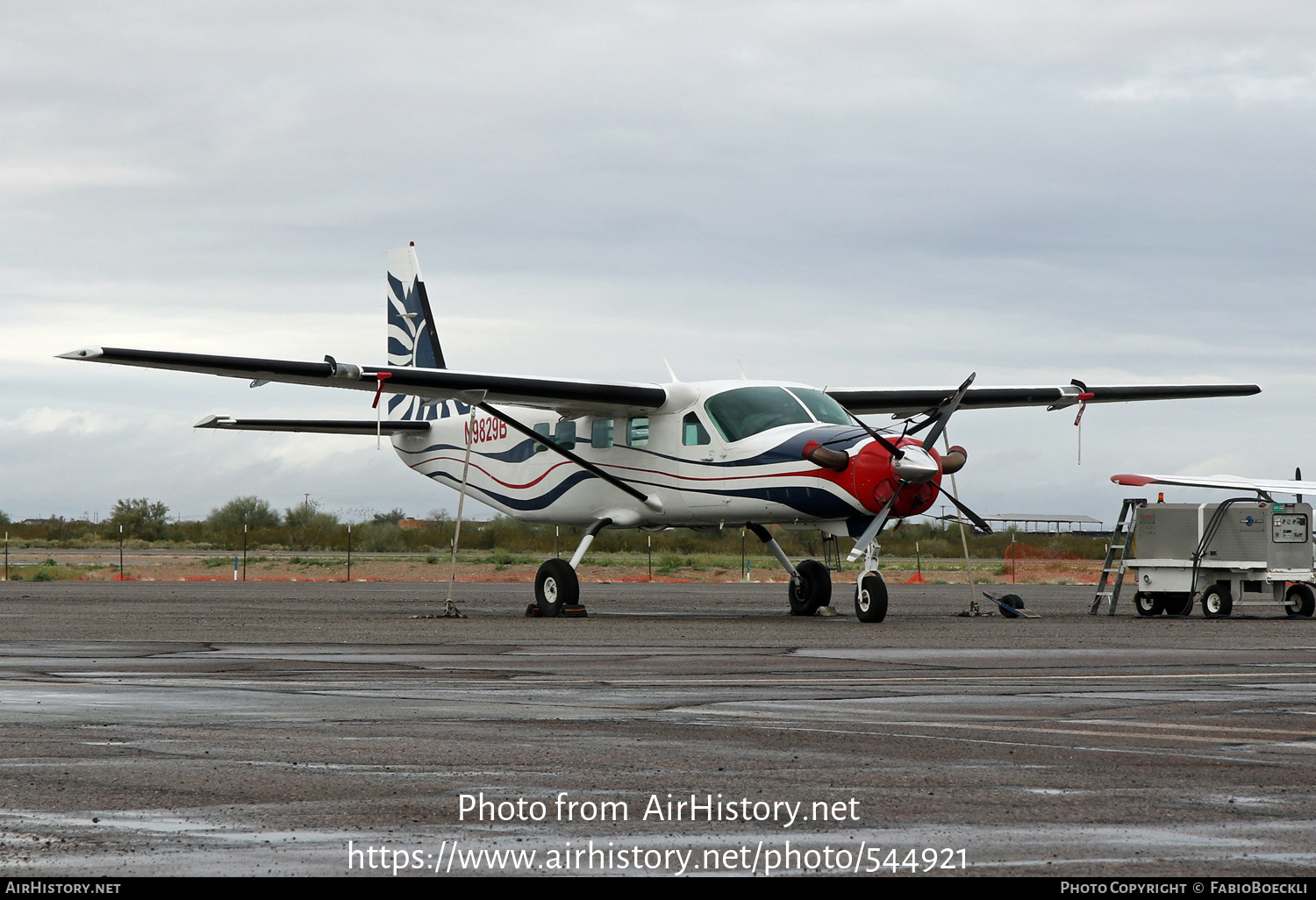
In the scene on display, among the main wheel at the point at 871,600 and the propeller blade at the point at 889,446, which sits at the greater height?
the propeller blade at the point at 889,446

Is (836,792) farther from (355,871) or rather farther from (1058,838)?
(355,871)

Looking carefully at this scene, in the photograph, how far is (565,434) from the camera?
24.2 meters

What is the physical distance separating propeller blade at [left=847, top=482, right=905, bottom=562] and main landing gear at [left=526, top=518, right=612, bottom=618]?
14.5 feet

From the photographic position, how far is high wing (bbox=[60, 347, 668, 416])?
805 inches

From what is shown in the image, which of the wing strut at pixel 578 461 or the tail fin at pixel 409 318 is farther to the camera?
the tail fin at pixel 409 318

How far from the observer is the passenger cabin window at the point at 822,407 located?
21378 mm

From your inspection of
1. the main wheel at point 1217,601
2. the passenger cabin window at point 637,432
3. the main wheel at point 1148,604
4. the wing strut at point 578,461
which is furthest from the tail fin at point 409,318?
the main wheel at point 1217,601

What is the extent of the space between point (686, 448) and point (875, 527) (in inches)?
135

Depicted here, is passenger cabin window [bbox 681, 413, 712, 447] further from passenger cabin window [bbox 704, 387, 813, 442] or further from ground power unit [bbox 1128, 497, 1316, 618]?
ground power unit [bbox 1128, 497, 1316, 618]

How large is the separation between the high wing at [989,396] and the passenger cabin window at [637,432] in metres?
4.07

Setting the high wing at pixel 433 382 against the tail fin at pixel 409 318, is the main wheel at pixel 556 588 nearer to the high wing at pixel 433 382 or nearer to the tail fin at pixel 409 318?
the high wing at pixel 433 382

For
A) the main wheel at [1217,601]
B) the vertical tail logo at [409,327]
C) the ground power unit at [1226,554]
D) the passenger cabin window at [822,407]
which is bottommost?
the main wheel at [1217,601]

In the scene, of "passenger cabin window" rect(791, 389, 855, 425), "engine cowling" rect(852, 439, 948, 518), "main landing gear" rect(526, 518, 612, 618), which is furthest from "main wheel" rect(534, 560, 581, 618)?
"engine cowling" rect(852, 439, 948, 518)
